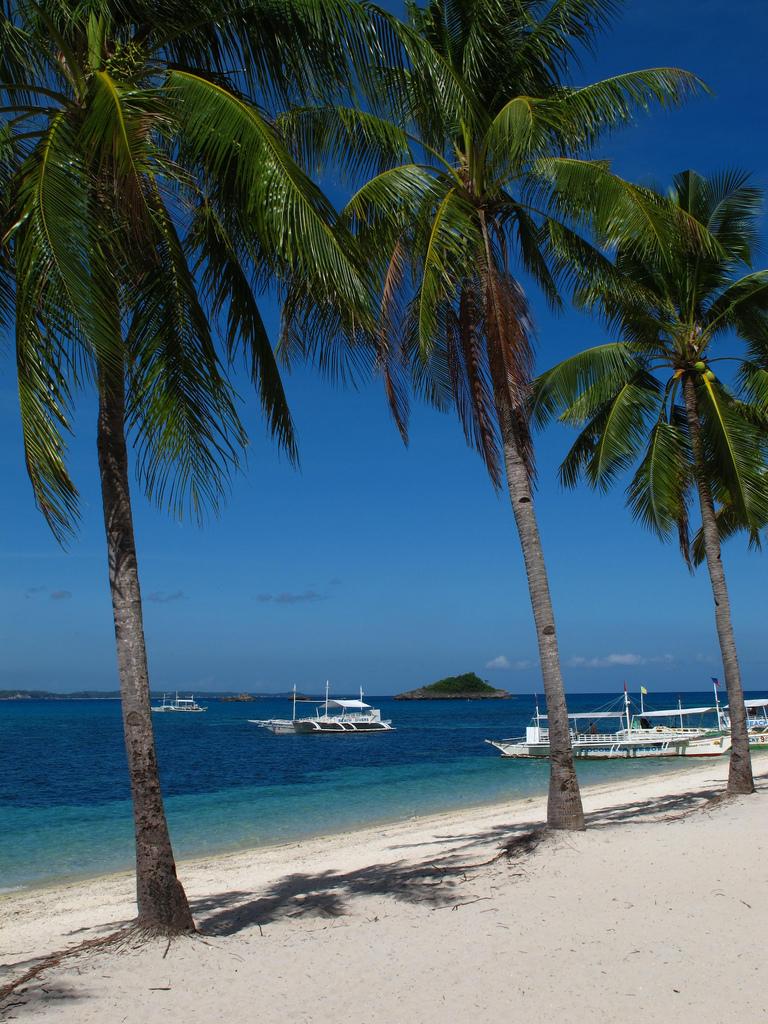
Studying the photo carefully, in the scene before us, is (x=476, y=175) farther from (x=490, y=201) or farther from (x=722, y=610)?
(x=722, y=610)

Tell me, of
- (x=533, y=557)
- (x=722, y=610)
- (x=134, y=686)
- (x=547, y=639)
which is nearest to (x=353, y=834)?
(x=722, y=610)

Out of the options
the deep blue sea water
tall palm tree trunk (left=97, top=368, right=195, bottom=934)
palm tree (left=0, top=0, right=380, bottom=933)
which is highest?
palm tree (left=0, top=0, right=380, bottom=933)

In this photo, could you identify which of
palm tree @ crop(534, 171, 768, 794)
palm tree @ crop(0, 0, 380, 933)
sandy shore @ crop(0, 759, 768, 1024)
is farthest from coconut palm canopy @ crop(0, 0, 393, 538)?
palm tree @ crop(534, 171, 768, 794)

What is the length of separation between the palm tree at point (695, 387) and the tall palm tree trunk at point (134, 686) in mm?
8718

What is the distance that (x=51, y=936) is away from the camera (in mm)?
10086

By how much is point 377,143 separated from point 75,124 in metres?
3.68

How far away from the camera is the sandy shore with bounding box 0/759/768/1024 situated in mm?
5027

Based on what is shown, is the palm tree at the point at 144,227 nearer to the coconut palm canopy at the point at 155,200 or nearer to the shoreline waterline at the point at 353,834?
the coconut palm canopy at the point at 155,200

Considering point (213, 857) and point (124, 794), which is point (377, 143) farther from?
point (124, 794)

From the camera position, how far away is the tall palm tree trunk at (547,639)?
10016mm

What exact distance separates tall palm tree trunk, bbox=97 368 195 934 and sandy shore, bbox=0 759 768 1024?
355 mm

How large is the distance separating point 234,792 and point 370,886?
21.3 m

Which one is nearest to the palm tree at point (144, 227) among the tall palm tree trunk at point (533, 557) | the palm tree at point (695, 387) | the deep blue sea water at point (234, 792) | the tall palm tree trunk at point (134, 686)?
the tall palm tree trunk at point (134, 686)

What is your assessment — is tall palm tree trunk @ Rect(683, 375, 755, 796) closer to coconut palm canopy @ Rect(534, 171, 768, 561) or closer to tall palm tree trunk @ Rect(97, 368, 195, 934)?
coconut palm canopy @ Rect(534, 171, 768, 561)
